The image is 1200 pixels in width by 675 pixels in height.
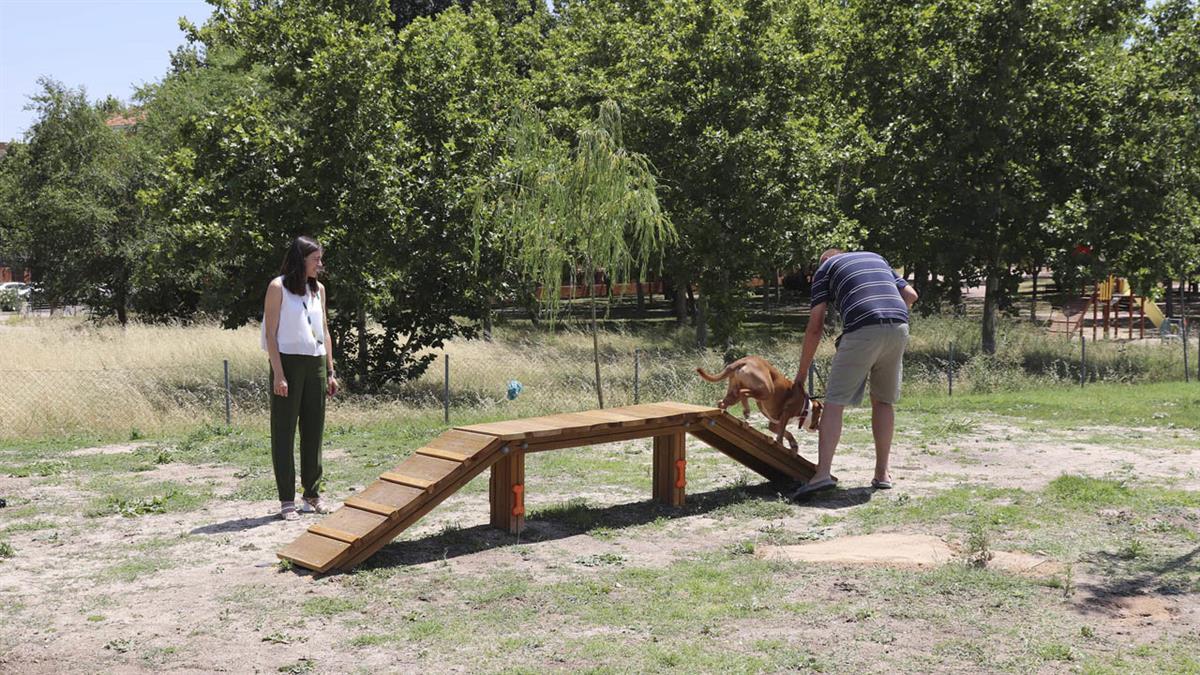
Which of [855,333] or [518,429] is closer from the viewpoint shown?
[518,429]

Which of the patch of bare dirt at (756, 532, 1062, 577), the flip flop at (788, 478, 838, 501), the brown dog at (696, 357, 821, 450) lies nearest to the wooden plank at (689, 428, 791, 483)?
the brown dog at (696, 357, 821, 450)

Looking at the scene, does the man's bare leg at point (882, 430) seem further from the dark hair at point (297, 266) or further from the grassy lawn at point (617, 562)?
the dark hair at point (297, 266)

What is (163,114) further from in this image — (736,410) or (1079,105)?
(1079,105)

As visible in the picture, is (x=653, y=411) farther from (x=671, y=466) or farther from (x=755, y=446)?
(x=755, y=446)

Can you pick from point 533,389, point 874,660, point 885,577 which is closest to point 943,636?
point 874,660

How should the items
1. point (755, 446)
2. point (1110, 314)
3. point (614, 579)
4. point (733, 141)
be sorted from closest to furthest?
point (614, 579), point (755, 446), point (733, 141), point (1110, 314)

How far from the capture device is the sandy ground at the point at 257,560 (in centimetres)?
568

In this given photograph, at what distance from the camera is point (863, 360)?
8.92 metres

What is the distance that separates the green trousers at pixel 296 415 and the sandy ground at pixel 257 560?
383 mm

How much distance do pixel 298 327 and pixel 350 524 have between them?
67.9 inches

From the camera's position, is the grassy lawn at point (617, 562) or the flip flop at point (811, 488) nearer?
the grassy lawn at point (617, 562)

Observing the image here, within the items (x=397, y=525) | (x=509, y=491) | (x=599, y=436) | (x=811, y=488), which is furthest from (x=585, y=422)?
(x=811, y=488)

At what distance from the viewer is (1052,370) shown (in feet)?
66.8

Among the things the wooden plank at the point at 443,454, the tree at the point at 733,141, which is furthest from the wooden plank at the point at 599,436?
the tree at the point at 733,141
